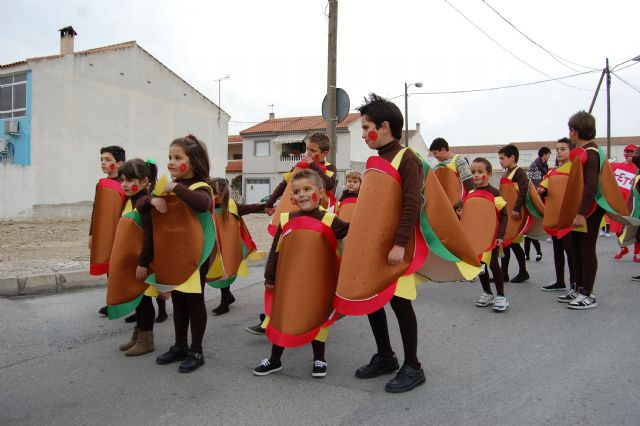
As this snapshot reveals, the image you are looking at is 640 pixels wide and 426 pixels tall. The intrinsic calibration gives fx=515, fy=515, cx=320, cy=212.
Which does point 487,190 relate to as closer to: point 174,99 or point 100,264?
point 100,264

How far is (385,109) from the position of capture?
3.46m

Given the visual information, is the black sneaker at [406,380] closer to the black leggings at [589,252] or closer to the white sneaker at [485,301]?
the white sneaker at [485,301]

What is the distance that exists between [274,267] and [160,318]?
216cm

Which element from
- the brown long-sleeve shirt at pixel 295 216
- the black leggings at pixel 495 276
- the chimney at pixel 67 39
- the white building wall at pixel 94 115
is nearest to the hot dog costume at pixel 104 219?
the brown long-sleeve shirt at pixel 295 216

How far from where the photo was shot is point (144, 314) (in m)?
4.30

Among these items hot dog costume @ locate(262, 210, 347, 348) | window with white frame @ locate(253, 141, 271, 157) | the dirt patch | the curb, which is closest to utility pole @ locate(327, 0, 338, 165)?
the dirt patch

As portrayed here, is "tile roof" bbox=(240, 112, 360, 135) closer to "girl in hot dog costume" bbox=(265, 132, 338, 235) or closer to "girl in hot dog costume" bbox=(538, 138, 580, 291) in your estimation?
"girl in hot dog costume" bbox=(538, 138, 580, 291)

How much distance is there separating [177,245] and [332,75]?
7416 millimetres

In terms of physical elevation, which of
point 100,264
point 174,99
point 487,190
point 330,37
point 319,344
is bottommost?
Answer: point 319,344

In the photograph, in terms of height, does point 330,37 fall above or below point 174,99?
below

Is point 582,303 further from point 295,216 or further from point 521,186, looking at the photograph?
point 295,216

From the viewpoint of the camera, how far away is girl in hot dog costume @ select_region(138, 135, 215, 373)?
12.5ft

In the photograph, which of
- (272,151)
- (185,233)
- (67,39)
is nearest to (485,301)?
(185,233)

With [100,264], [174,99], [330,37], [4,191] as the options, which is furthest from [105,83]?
[100,264]
